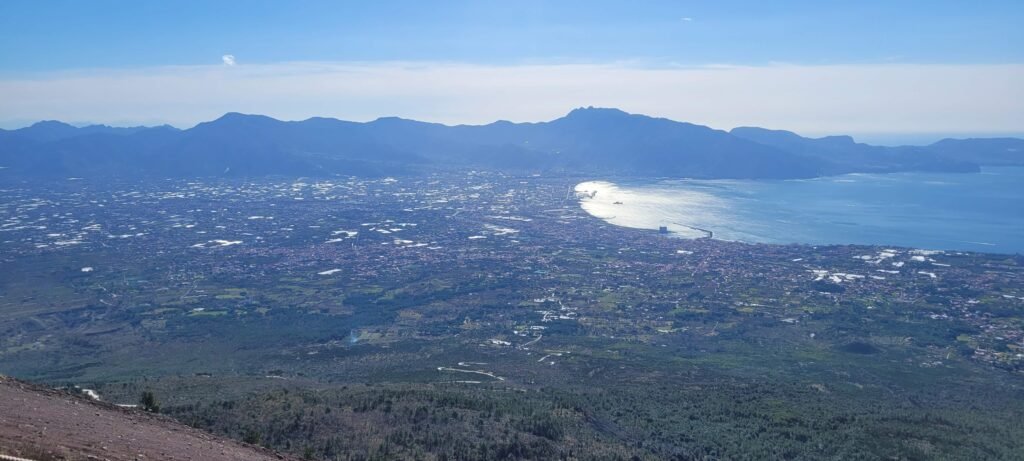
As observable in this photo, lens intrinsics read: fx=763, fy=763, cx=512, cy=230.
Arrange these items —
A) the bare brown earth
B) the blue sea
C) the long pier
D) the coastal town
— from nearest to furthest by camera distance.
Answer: the bare brown earth → the coastal town → the long pier → the blue sea

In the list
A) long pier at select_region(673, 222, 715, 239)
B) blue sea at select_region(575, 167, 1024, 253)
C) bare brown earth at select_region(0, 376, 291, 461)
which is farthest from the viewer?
blue sea at select_region(575, 167, 1024, 253)

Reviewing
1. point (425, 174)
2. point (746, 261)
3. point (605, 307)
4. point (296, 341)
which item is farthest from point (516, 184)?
point (296, 341)

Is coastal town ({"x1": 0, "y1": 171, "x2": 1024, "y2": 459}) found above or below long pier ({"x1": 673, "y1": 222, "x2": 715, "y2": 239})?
below

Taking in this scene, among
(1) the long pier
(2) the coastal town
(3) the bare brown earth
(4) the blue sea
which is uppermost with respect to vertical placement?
(3) the bare brown earth

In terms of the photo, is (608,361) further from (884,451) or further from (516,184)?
(516,184)

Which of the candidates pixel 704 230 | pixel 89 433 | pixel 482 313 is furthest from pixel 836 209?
pixel 89 433

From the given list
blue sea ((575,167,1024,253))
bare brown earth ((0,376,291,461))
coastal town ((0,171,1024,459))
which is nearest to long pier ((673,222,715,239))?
blue sea ((575,167,1024,253))

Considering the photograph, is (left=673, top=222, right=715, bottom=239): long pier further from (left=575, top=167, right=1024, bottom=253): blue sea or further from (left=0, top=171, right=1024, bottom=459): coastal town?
(left=0, top=171, right=1024, bottom=459): coastal town

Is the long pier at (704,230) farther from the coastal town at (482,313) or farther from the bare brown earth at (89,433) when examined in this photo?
the bare brown earth at (89,433)

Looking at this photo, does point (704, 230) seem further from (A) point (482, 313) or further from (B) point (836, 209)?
(A) point (482, 313)

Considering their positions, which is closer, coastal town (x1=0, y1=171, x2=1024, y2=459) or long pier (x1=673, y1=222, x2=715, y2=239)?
coastal town (x1=0, y1=171, x2=1024, y2=459)
